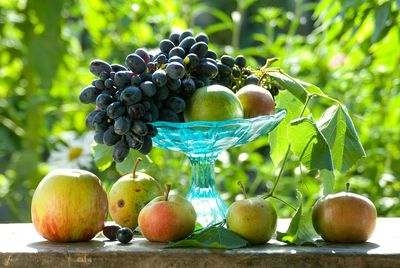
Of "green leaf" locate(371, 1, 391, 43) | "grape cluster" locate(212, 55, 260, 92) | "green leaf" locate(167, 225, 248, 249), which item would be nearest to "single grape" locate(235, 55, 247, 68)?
"grape cluster" locate(212, 55, 260, 92)

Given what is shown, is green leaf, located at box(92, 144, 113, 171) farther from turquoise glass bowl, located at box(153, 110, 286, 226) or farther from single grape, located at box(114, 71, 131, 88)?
single grape, located at box(114, 71, 131, 88)

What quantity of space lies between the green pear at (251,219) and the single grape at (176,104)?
0.17 m

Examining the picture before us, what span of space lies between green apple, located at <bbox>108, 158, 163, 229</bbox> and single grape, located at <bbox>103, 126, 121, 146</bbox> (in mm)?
145

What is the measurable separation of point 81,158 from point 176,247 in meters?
1.59

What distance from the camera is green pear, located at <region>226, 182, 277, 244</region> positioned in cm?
142

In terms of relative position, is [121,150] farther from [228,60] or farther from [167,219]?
[228,60]

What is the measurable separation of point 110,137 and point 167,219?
0.15 metres

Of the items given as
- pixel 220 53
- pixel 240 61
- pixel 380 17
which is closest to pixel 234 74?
pixel 240 61

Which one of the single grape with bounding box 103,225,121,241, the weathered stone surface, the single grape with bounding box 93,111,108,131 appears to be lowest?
the weathered stone surface

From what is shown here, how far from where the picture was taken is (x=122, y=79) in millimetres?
1431

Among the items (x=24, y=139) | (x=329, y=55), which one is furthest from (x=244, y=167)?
(x=24, y=139)

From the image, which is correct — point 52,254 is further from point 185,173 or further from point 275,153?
point 185,173

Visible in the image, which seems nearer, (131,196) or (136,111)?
(136,111)

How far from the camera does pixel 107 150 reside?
175 centimetres
